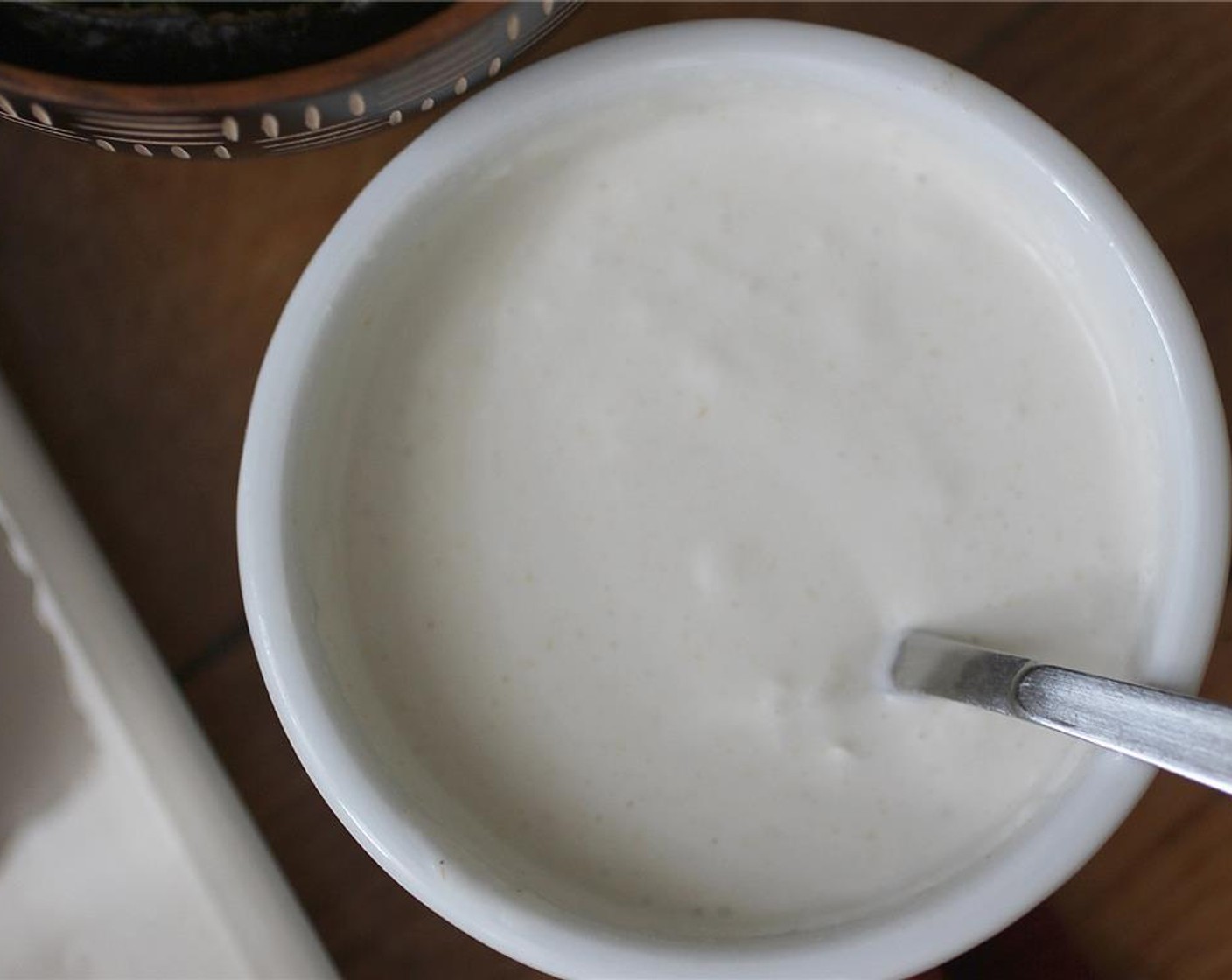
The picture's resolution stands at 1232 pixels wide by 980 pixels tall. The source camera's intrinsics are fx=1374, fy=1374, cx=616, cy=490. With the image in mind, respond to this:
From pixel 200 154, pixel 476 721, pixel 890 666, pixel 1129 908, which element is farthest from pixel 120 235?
pixel 1129 908

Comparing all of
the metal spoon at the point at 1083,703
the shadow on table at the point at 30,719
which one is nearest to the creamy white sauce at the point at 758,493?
the metal spoon at the point at 1083,703

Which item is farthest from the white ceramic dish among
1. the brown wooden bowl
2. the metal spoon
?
the metal spoon

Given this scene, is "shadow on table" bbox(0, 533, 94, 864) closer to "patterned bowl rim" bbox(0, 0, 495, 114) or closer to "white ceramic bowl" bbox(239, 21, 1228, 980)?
"white ceramic bowl" bbox(239, 21, 1228, 980)

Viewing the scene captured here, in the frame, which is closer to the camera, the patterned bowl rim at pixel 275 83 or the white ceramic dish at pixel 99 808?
the patterned bowl rim at pixel 275 83

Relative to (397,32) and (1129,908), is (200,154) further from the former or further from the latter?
(1129,908)

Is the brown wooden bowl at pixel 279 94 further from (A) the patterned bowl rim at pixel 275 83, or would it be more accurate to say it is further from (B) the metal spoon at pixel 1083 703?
(B) the metal spoon at pixel 1083 703

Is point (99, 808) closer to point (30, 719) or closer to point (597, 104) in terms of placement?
point (30, 719)
